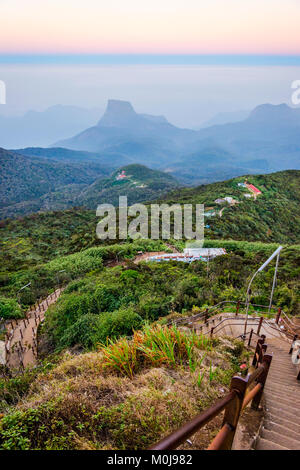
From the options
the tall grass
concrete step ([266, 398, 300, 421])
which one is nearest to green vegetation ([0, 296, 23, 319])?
the tall grass

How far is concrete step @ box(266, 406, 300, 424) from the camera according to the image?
9.92 feet

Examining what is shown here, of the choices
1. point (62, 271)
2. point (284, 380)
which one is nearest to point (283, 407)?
point (284, 380)

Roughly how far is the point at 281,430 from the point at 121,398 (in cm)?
193

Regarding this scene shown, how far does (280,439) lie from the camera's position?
2.64m

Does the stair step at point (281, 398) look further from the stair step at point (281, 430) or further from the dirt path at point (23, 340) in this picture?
the dirt path at point (23, 340)

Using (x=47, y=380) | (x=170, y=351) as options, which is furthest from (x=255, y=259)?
(x=47, y=380)

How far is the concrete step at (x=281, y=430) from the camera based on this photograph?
107 inches

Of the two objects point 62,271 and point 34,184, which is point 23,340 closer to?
point 62,271

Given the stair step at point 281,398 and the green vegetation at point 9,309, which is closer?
the stair step at point 281,398

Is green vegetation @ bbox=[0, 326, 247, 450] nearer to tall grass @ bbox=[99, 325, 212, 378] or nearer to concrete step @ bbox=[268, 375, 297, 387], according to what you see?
tall grass @ bbox=[99, 325, 212, 378]

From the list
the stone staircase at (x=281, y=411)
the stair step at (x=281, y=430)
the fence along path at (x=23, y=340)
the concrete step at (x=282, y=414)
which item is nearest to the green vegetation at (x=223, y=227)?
the fence along path at (x=23, y=340)
